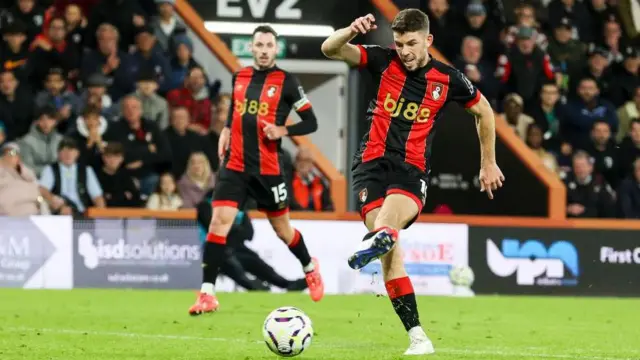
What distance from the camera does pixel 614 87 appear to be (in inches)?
801

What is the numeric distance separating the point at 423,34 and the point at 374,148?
824 millimetres

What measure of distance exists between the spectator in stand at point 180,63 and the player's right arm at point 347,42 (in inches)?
380

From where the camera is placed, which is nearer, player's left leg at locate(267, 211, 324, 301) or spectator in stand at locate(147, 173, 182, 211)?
player's left leg at locate(267, 211, 324, 301)

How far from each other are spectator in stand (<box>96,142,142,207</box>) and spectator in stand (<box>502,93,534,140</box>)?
5.55 metres

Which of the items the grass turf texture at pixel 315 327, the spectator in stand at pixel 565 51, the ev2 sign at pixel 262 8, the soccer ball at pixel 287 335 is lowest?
the grass turf texture at pixel 315 327

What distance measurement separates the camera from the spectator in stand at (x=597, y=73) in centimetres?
2020

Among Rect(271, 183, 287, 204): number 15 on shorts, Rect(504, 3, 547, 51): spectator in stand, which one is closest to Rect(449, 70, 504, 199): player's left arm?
Rect(271, 183, 287, 204): number 15 on shorts

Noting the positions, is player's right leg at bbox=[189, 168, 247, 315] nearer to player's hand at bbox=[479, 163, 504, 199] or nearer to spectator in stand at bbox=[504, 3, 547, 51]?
player's hand at bbox=[479, 163, 504, 199]

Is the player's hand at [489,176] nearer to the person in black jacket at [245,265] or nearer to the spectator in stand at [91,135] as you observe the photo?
the person in black jacket at [245,265]

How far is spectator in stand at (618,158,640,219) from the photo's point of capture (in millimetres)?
18297

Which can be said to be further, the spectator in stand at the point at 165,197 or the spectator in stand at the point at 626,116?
the spectator in stand at the point at 626,116

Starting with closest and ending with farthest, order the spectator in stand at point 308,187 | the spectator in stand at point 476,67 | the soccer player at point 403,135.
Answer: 1. the soccer player at point 403,135
2. the spectator in stand at point 308,187
3. the spectator in stand at point 476,67

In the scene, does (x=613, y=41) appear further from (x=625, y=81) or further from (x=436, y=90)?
(x=436, y=90)

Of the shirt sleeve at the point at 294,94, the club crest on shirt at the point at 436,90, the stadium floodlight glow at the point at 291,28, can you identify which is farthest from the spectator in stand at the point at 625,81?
the club crest on shirt at the point at 436,90
